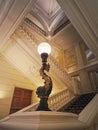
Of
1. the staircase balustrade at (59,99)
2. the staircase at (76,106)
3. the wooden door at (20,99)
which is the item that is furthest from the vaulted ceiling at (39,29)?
the staircase at (76,106)

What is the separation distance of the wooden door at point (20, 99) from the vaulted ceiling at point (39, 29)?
73 centimetres

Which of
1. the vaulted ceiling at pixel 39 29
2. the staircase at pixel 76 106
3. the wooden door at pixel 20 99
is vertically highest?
the vaulted ceiling at pixel 39 29

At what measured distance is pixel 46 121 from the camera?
0.91 meters

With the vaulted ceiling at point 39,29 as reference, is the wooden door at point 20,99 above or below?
below

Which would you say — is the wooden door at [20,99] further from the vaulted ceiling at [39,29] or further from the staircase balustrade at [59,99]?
the staircase balustrade at [59,99]

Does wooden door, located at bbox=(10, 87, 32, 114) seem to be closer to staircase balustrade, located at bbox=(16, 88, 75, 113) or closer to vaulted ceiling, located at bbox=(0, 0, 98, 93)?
vaulted ceiling, located at bbox=(0, 0, 98, 93)

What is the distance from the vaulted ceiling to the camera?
310cm

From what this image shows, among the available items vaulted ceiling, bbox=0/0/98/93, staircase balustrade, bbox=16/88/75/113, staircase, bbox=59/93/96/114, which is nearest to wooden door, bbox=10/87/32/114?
vaulted ceiling, bbox=0/0/98/93

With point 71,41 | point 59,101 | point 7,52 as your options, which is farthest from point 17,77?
point 71,41

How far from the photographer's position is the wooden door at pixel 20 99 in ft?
16.3

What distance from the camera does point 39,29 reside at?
8.66m

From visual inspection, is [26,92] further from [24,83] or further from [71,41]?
[71,41]

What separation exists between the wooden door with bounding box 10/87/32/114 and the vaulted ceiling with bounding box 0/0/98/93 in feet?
2.38

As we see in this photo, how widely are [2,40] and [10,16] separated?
53.2 inches
